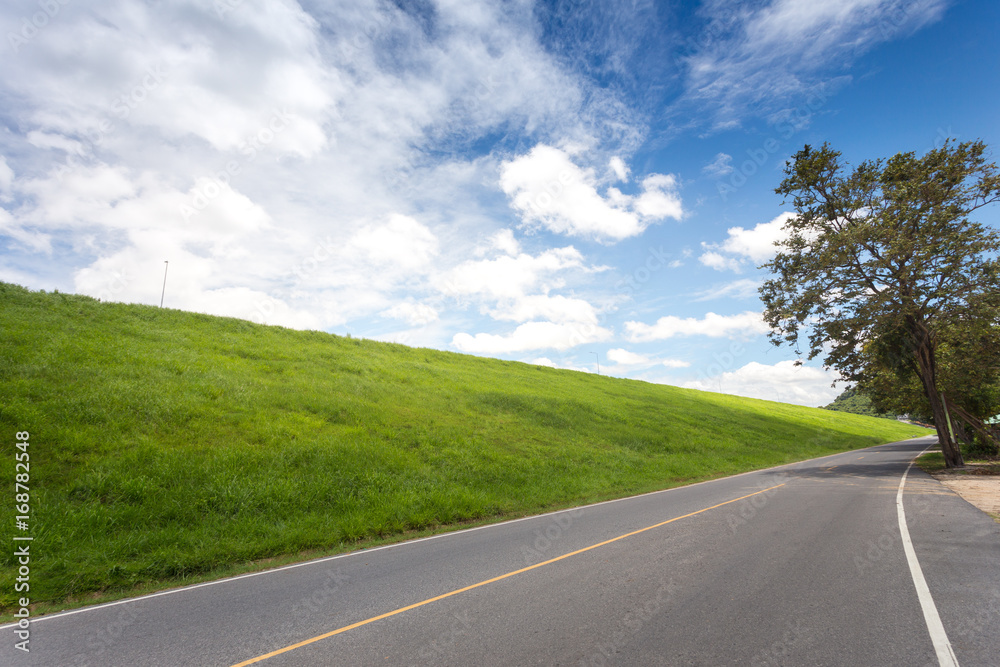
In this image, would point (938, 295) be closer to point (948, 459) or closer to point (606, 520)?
point (948, 459)

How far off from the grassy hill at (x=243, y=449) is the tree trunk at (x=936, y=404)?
28.6 feet

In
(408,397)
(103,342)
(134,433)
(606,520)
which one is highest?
(103,342)

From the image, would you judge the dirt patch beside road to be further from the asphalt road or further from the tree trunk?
the asphalt road

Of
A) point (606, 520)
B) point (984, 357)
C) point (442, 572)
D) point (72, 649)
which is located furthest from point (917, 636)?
point (984, 357)

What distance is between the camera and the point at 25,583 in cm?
697

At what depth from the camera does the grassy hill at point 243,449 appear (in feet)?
29.4

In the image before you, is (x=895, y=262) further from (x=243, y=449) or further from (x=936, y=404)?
(x=243, y=449)

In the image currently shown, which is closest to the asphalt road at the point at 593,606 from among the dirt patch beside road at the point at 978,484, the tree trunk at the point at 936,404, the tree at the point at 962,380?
the dirt patch beside road at the point at 978,484

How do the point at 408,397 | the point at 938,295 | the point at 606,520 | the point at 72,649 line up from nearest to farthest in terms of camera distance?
the point at 72,649, the point at 606,520, the point at 938,295, the point at 408,397

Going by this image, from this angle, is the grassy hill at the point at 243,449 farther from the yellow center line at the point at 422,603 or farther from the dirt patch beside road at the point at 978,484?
the dirt patch beside road at the point at 978,484

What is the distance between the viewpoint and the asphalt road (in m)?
4.54

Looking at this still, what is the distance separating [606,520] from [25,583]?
36.7 ft

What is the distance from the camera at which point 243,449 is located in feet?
43.0

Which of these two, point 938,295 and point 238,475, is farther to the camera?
point 938,295
